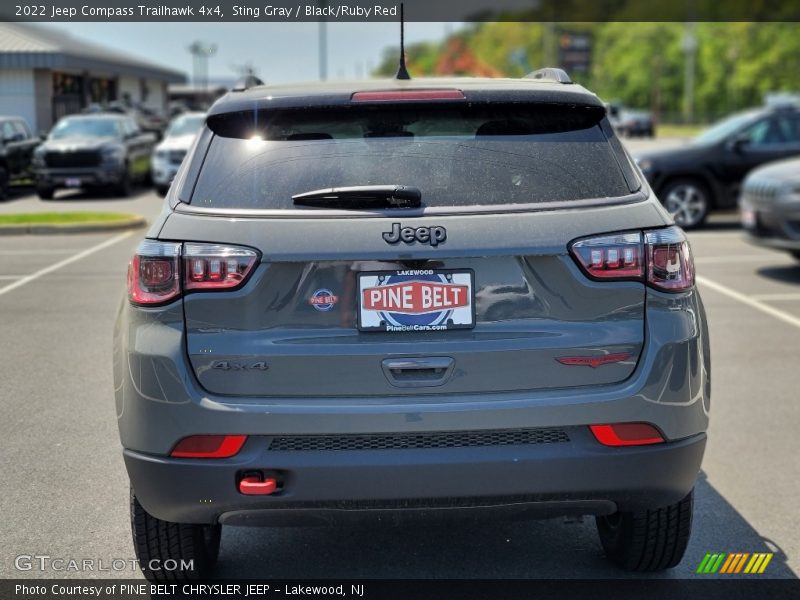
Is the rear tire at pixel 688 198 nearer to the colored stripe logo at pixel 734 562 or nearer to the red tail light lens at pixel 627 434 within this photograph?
the colored stripe logo at pixel 734 562

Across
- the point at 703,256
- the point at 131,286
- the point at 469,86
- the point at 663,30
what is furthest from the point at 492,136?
the point at 663,30

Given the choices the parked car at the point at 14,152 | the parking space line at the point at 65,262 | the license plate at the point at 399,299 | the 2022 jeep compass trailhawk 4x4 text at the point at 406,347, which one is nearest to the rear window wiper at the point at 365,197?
the 2022 jeep compass trailhawk 4x4 text at the point at 406,347

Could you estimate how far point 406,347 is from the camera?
334 cm

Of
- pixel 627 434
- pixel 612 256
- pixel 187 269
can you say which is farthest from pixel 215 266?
pixel 627 434

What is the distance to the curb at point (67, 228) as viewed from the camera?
614 inches

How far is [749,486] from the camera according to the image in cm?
515

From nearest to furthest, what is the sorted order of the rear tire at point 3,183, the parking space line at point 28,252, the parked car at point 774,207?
the parked car at point 774,207 → the parking space line at point 28,252 → the rear tire at point 3,183

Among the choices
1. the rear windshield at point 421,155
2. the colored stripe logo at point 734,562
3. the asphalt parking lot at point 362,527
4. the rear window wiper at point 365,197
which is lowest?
the colored stripe logo at point 734,562

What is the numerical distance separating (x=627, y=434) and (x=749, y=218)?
9577mm

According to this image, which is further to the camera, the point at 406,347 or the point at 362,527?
the point at 362,527

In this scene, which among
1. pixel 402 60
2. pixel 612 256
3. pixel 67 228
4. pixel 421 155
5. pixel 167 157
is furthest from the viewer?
pixel 167 157

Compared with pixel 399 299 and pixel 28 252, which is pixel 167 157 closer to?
pixel 28 252

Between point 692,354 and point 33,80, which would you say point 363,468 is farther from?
point 33,80

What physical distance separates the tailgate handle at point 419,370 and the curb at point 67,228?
13.3m
